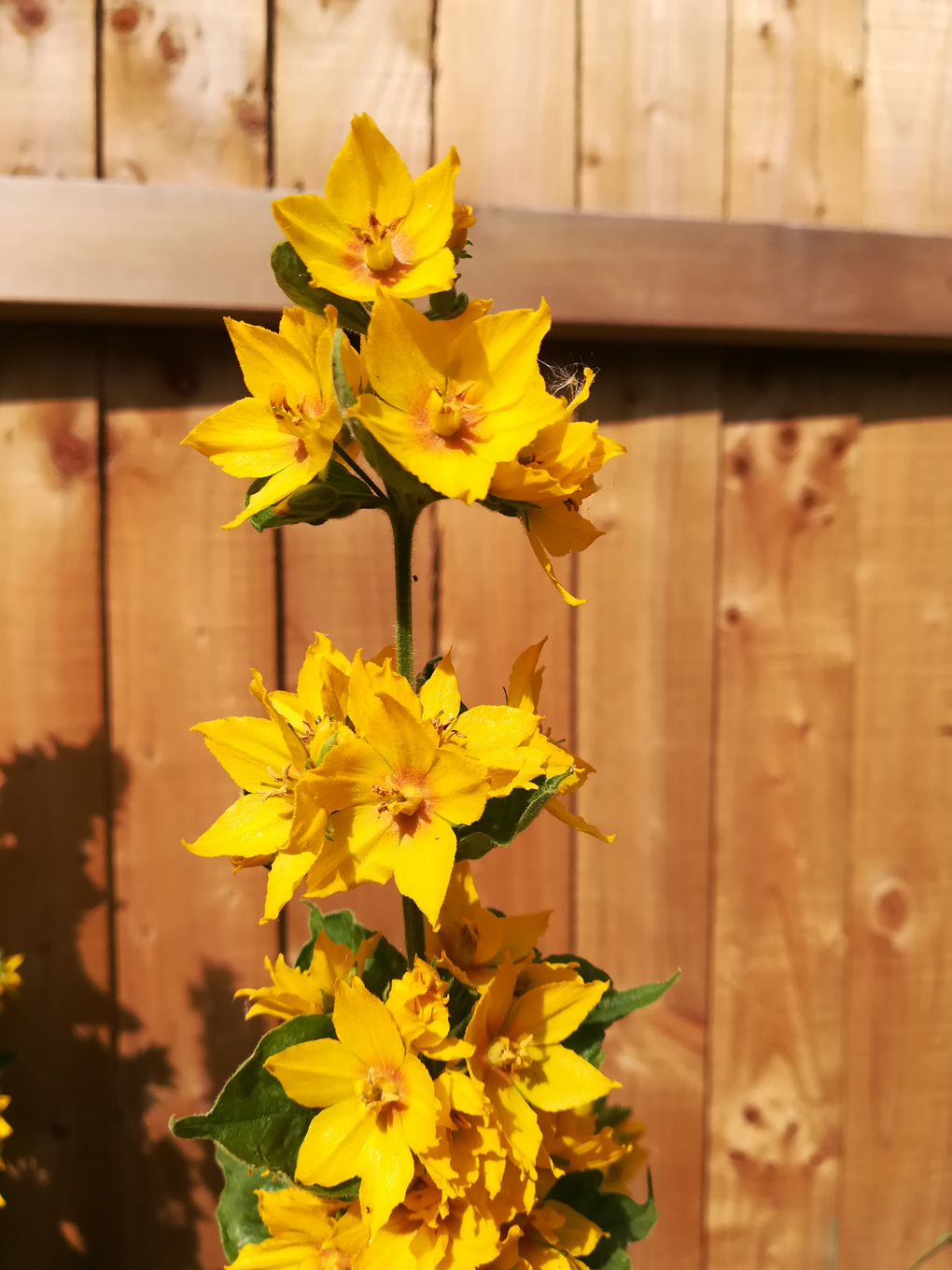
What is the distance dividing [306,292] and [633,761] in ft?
2.71

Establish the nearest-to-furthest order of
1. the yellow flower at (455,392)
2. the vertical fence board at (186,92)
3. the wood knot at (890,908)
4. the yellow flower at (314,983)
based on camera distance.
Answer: the yellow flower at (455,392) → the yellow flower at (314,983) → the vertical fence board at (186,92) → the wood knot at (890,908)

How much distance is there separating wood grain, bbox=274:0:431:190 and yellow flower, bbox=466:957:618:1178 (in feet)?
3.15

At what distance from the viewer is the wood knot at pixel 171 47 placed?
1.04m

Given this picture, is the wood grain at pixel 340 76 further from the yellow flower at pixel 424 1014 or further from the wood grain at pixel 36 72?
the yellow flower at pixel 424 1014

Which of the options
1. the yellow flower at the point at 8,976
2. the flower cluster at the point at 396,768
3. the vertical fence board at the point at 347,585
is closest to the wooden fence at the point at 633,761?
the vertical fence board at the point at 347,585

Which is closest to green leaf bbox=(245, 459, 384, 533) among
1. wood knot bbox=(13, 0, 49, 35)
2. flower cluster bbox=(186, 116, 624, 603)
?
flower cluster bbox=(186, 116, 624, 603)

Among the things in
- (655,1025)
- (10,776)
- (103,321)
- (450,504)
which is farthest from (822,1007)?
(103,321)

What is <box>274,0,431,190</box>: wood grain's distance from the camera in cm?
105

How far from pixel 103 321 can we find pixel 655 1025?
1.19m

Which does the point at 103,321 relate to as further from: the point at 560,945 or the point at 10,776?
the point at 560,945

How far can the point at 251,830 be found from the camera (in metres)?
0.54

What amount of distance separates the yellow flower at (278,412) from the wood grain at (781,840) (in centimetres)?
79

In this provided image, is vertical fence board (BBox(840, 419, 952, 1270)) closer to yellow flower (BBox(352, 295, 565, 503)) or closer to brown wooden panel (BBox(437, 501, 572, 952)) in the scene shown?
brown wooden panel (BBox(437, 501, 572, 952))

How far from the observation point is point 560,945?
119 cm
